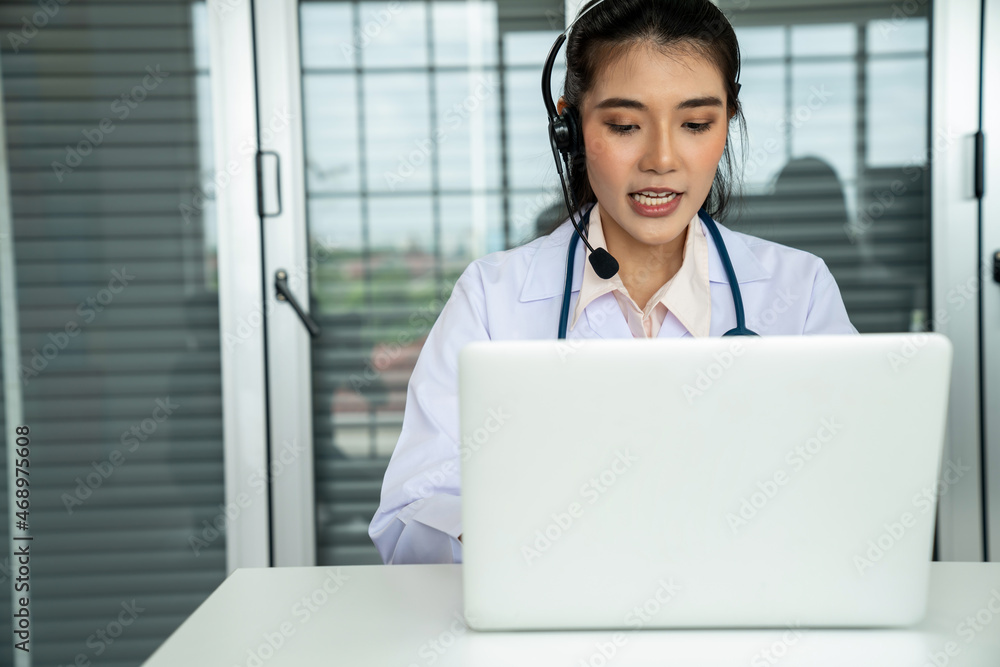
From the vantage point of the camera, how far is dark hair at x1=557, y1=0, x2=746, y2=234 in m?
1.21

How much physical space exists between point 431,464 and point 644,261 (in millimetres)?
561

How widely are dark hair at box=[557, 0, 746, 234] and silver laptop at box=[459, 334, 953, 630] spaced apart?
0.83 metres

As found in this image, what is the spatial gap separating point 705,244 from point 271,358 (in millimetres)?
1272

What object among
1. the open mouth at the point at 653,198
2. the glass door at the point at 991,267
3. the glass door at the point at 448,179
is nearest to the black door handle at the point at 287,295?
the glass door at the point at 448,179

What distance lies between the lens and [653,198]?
119 centimetres

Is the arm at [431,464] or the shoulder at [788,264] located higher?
the shoulder at [788,264]

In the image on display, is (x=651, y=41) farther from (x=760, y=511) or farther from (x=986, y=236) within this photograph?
(x=986, y=236)

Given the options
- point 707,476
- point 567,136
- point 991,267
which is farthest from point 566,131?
point 991,267

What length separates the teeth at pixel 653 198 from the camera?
3.89 feet

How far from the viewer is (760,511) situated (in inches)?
21.2

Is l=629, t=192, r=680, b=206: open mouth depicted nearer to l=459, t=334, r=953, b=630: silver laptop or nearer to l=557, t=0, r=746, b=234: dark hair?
l=557, t=0, r=746, b=234: dark hair

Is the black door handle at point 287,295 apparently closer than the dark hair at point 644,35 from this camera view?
No

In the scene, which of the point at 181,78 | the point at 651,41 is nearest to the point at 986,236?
the point at 651,41

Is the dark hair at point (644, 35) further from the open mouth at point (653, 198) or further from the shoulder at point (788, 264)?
the shoulder at point (788, 264)
